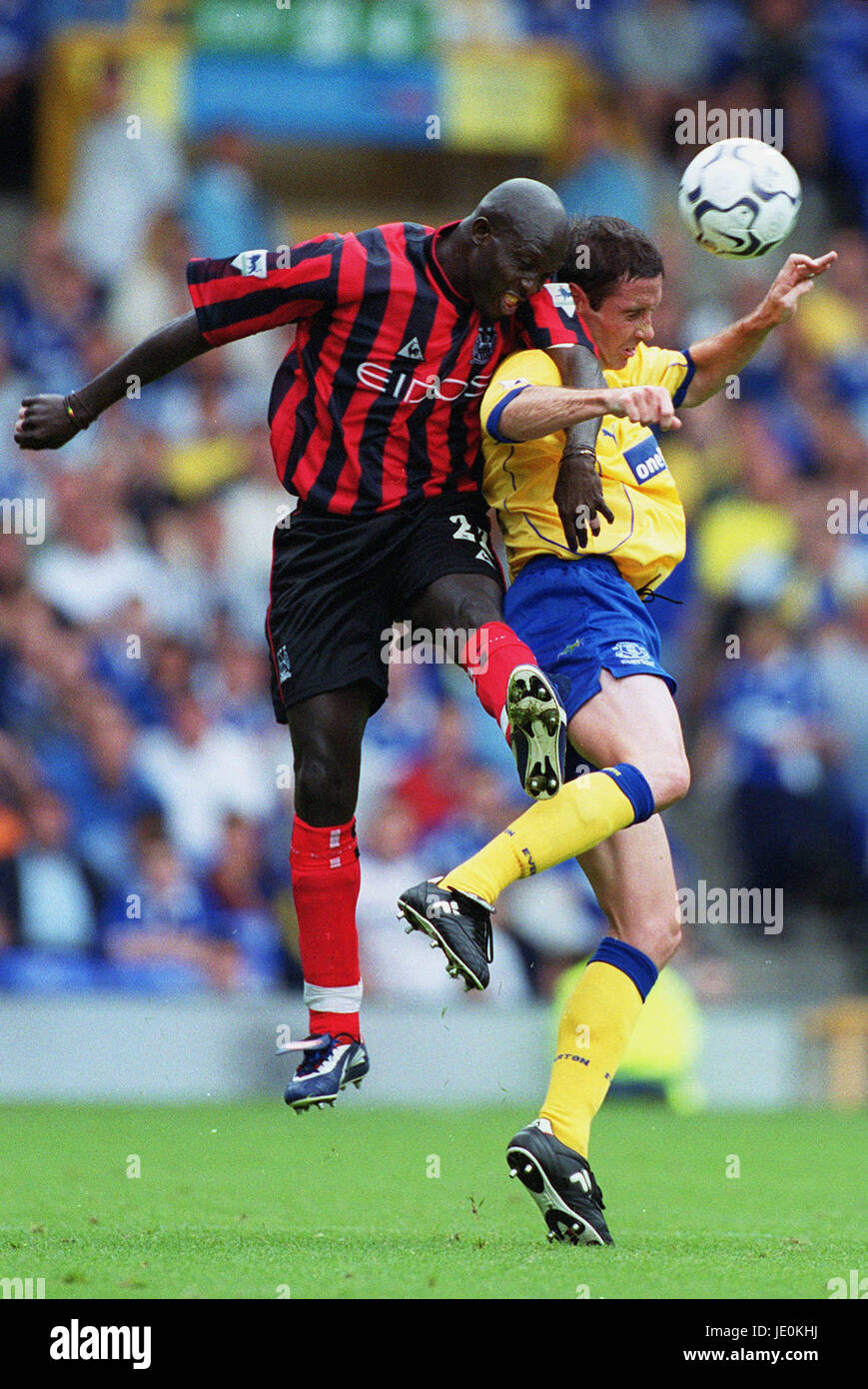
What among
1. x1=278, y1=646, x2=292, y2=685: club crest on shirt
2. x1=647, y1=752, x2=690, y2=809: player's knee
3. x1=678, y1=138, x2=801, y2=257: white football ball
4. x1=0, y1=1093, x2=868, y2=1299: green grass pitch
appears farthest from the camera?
x1=278, y1=646, x2=292, y2=685: club crest on shirt

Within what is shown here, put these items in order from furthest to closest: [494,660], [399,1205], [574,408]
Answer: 1. [399,1205]
2. [494,660]
3. [574,408]

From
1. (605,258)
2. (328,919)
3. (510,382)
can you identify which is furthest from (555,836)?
(605,258)

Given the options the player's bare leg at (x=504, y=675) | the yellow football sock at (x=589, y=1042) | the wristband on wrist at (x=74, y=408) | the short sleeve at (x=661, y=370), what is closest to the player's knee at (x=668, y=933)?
the yellow football sock at (x=589, y=1042)

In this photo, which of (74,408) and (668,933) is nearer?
(668,933)

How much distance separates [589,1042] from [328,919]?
91 cm

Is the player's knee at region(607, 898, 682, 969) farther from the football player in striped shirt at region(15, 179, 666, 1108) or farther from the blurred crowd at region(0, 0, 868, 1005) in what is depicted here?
the blurred crowd at region(0, 0, 868, 1005)

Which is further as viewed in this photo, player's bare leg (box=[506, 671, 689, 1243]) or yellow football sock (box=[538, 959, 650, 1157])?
yellow football sock (box=[538, 959, 650, 1157])

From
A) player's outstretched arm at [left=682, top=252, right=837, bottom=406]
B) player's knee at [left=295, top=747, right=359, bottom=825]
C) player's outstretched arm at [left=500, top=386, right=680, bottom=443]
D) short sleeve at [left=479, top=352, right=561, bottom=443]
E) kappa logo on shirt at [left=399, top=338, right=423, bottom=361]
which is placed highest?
player's outstretched arm at [left=682, top=252, right=837, bottom=406]

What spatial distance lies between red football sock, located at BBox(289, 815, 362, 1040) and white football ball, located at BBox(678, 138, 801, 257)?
6.26 ft

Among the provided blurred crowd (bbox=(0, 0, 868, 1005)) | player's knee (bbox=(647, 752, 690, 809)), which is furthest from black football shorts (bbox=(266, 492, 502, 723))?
blurred crowd (bbox=(0, 0, 868, 1005))

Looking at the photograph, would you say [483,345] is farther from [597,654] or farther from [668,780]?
[668,780]

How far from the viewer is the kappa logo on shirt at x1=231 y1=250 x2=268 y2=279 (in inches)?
204

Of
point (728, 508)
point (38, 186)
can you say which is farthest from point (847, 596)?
point (38, 186)

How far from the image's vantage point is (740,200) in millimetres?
5270
